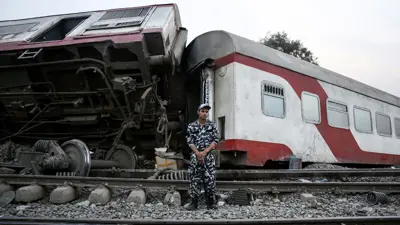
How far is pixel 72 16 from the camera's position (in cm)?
673

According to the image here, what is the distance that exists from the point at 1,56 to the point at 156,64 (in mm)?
2788

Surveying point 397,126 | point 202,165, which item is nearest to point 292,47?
point 397,126

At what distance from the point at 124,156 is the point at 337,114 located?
5.12 m

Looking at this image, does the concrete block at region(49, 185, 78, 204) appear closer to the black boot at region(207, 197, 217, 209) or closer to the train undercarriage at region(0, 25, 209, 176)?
the train undercarriage at region(0, 25, 209, 176)

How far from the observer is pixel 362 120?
8414 millimetres

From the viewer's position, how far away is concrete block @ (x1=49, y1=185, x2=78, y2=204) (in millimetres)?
3961

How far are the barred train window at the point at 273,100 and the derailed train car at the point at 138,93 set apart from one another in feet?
0.07

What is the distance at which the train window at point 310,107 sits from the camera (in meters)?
6.72

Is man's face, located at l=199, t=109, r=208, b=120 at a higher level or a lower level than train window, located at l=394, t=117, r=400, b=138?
lower

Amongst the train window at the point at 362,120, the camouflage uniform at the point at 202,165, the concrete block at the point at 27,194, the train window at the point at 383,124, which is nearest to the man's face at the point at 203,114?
the camouflage uniform at the point at 202,165

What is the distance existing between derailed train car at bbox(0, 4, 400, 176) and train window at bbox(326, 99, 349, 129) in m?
0.35

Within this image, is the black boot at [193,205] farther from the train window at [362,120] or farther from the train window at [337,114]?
the train window at [362,120]

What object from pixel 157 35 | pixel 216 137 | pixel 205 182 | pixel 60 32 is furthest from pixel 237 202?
pixel 60 32

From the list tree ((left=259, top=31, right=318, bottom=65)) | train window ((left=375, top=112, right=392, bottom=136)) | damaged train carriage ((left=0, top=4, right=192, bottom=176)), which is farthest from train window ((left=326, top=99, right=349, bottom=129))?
tree ((left=259, top=31, right=318, bottom=65))
